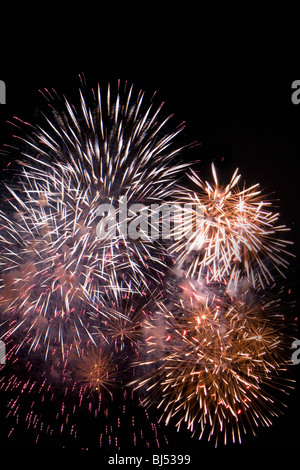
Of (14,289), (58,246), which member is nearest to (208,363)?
(58,246)

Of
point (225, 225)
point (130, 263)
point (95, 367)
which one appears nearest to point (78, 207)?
point (130, 263)

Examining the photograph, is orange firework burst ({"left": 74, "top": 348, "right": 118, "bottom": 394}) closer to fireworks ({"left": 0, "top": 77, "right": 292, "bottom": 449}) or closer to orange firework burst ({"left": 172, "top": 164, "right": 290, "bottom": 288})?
fireworks ({"left": 0, "top": 77, "right": 292, "bottom": 449})

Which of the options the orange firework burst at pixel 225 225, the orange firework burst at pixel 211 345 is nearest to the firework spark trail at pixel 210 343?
the orange firework burst at pixel 211 345

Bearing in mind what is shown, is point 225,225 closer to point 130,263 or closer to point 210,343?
point 130,263

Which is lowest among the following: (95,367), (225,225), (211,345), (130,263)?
(95,367)

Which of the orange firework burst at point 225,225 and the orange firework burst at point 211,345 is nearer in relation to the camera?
the orange firework burst at point 225,225

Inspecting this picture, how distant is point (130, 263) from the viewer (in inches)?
137

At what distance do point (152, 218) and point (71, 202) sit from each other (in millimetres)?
945

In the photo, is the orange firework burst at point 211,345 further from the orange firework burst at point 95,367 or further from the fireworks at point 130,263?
the orange firework burst at point 95,367

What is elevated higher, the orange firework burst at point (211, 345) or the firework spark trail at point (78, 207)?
the firework spark trail at point (78, 207)

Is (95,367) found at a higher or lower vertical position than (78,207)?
lower

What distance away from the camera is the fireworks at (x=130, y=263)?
3385 mm

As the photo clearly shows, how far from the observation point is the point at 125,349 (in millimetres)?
3959
